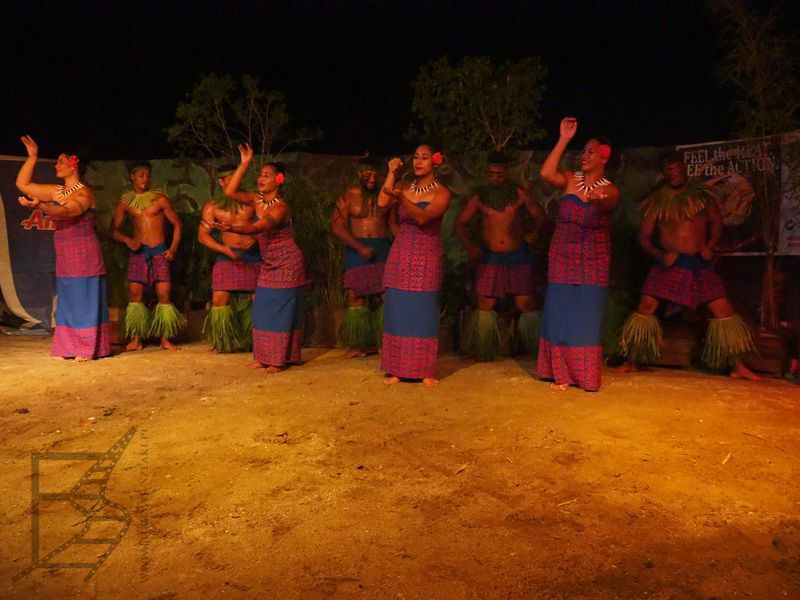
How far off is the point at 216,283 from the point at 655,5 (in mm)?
6483

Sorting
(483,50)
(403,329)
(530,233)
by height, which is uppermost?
(483,50)

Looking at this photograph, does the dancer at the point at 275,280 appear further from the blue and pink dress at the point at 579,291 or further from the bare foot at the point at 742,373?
the bare foot at the point at 742,373

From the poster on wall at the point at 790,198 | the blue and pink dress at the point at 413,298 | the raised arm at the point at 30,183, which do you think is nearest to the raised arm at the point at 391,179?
the blue and pink dress at the point at 413,298

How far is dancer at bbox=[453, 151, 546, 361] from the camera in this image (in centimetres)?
549

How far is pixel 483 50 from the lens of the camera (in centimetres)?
934

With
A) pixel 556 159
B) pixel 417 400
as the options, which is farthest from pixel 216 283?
pixel 556 159

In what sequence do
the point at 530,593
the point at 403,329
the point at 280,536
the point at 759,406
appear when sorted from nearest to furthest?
the point at 530,593 → the point at 280,536 → the point at 759,406 → the point at 403,329

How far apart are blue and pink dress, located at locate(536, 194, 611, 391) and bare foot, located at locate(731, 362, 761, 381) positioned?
4.08ft

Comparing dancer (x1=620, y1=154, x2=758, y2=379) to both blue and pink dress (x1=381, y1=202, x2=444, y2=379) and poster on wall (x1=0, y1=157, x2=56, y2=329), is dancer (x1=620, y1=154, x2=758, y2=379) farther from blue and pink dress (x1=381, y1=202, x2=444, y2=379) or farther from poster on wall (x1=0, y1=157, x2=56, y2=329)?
poster on wall (x1=0, y1=157, x2=56, y2=329)

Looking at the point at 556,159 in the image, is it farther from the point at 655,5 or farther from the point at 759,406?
the point at 655,5

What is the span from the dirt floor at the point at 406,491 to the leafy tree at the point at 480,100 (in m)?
3.22

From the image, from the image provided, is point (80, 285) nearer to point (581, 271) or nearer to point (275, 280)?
point (275, 280)

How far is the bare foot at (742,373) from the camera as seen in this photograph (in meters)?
4.96

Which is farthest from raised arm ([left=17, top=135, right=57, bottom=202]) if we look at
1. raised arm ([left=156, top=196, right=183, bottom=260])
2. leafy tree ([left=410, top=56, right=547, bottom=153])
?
leafy tree ([left=410, top=56, right=547, bottom=153])
